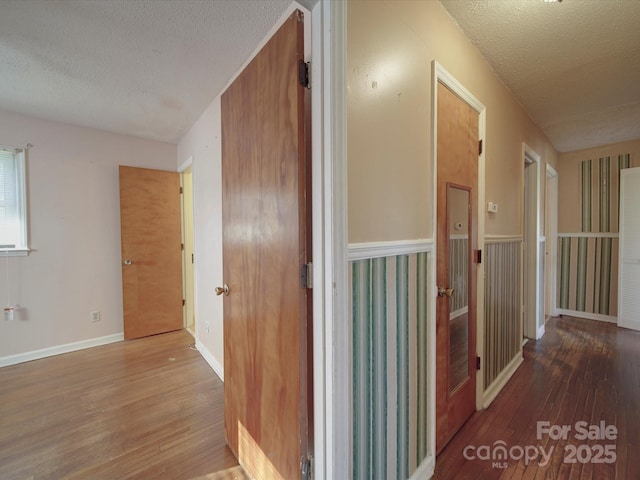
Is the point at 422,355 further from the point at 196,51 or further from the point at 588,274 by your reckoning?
the point at 588,274

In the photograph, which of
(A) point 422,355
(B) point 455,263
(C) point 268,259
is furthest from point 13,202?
(B) point 455,263

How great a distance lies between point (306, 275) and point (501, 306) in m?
Answer: 1.98

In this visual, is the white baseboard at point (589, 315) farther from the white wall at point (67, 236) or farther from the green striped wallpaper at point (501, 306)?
the white wall at point (67, 236)

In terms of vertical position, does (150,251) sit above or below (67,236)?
below

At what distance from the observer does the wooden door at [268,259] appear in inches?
38.9

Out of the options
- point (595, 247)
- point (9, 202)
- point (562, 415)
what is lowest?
point (562, 415)

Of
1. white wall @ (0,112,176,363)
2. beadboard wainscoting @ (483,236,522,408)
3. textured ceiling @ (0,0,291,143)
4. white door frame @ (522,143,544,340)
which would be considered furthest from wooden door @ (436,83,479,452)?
white wall @ (0,112,176,363)

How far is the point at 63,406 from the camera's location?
190cm

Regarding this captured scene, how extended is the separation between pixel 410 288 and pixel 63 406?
2.59 m

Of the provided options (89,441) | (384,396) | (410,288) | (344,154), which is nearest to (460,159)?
(410,288)

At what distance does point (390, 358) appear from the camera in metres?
1.12

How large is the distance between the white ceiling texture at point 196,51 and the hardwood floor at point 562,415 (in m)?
2.45

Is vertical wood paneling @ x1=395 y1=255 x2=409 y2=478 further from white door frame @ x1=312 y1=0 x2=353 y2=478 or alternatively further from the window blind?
the window blind

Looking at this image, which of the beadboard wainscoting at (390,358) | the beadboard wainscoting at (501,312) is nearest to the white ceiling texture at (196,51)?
the beadboard wainscoting at (501,312)
